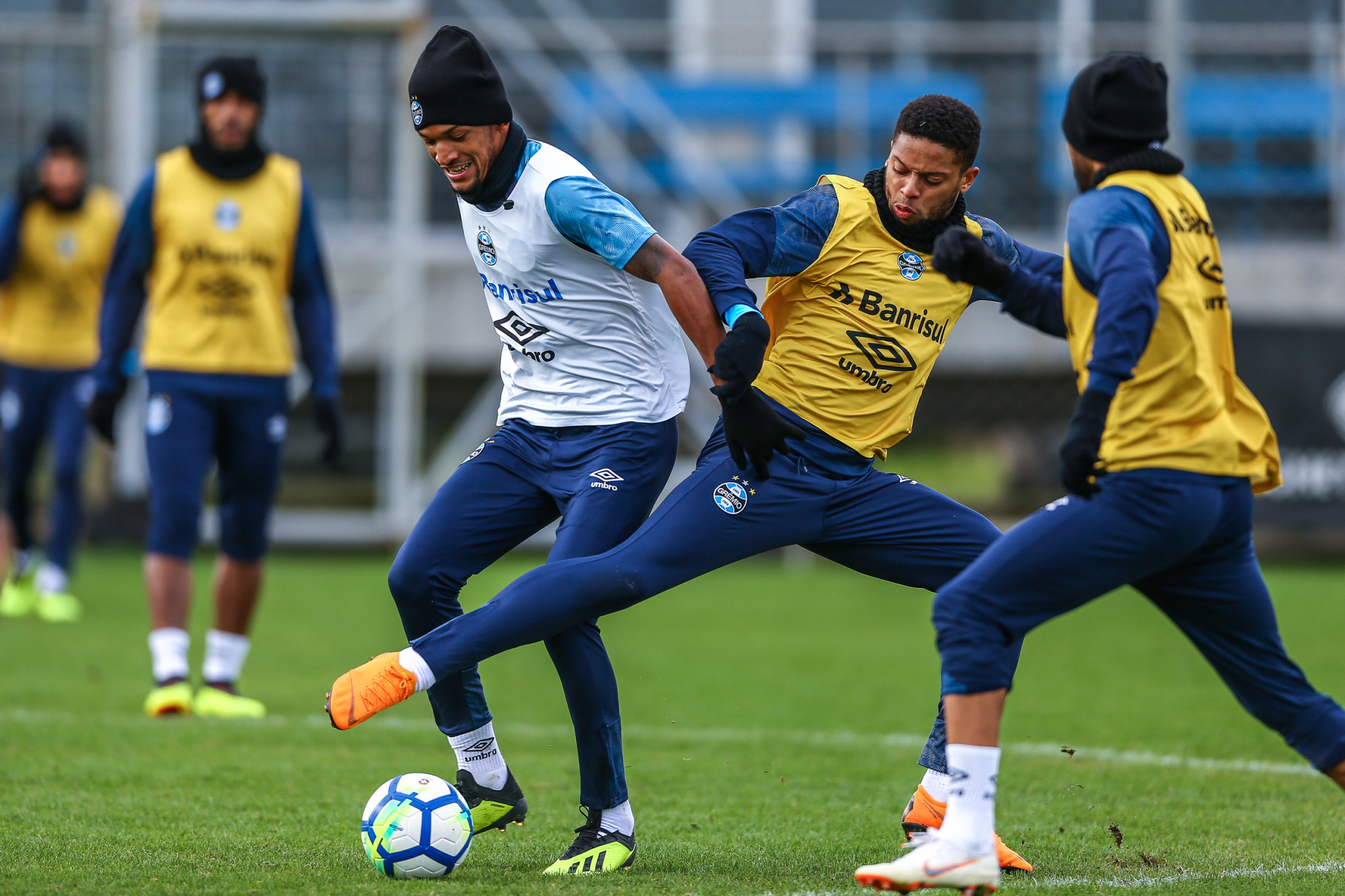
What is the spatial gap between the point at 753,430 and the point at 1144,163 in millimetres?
1176

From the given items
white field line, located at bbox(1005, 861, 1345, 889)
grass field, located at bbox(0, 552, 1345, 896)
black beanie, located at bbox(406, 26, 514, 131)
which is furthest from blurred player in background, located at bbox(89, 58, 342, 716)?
white field line, located at bbox(1005, 861, 1345, 889)

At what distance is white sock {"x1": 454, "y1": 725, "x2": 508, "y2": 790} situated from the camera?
4.70 meters

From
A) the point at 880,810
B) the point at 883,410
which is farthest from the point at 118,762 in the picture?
the point at 883,410

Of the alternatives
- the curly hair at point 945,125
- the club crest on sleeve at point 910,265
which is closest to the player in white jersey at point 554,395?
the club crest on sleeve at point 910,265

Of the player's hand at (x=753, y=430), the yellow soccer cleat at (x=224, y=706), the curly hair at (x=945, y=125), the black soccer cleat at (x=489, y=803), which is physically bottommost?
the yellow soccer cleat at (x=224, y=706)

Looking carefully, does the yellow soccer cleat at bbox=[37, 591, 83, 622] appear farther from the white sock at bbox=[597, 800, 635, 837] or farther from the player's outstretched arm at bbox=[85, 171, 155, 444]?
the white sock at bbox=[597, 800, 635, 837]

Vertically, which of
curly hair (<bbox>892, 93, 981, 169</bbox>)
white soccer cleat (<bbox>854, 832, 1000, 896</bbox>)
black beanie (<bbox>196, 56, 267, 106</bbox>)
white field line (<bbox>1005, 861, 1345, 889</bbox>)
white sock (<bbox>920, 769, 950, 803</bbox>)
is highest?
black beanie (<bbox>196, 56, 267, 106</bbox>)

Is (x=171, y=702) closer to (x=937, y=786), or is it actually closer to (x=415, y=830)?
(x=415, y=830)

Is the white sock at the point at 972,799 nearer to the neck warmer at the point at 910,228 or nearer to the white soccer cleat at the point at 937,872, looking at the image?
→ the white soccer cleat at the point at 937,872

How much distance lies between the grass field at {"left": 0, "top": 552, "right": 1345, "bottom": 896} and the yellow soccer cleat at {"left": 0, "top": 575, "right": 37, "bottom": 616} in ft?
1.66

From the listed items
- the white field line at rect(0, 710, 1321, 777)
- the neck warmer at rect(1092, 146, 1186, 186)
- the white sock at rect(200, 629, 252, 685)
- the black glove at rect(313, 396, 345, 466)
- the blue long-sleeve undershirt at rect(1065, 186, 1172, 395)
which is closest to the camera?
the blue long-sleeve undershirt at rect(1065, 186, 1172, 395)

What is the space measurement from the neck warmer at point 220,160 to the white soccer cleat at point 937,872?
479 centimetres

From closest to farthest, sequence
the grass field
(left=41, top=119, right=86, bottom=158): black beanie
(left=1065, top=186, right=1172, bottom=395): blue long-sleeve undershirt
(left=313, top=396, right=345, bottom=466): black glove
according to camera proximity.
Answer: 1. (left=1065, top=186, right=1172, bottom=395): blue long-sleeve undershirt
2. the grass field
3. (left=313, top=396, right=345, bottom=466): black glove
4. (left=41, top=119, right=86, bottom=158): black beanie

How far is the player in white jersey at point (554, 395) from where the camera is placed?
436cm
